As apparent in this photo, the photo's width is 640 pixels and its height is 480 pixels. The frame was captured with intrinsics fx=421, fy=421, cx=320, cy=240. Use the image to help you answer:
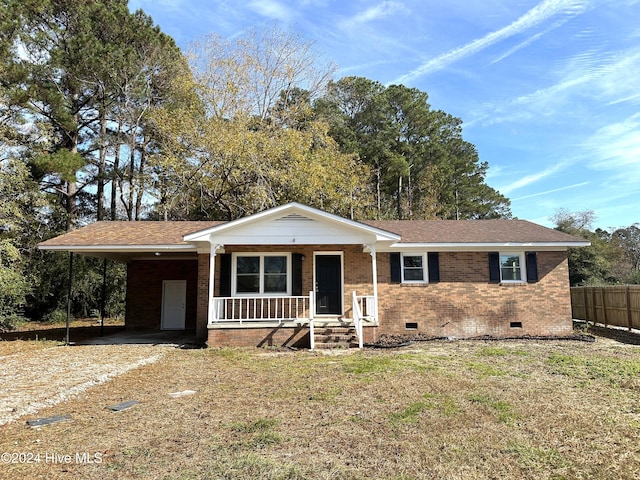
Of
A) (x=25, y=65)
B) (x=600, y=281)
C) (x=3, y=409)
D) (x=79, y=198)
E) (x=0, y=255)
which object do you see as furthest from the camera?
(x=79, y=198)

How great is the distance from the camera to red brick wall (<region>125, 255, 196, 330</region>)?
15.4 meters

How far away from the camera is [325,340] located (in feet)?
37.6

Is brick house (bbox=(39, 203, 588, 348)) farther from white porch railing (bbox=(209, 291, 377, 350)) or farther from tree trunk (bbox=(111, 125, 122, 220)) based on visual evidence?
tree trunk (bbox=(111, 125, 122, 220))

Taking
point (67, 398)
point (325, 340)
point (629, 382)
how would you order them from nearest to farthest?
point (67, 398) < point (629, 382) < point (325, 340)

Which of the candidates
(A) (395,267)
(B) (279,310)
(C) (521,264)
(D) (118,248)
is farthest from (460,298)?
(D) (118,248)

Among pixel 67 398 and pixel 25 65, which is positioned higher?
pixel 25 65

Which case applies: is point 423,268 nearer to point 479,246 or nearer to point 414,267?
point 414,267

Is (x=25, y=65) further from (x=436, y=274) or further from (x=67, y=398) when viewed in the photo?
(x=436, y=274)

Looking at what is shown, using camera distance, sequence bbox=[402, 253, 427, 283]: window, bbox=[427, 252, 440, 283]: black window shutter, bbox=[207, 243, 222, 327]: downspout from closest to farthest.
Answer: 1. bbox=[207, 243, 222, 327]: downspout
2. bbox=[427, 252, 440, 283]: black window shutter
3. bbox=[402, 253, 427, 283]: window

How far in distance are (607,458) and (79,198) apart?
2743cm

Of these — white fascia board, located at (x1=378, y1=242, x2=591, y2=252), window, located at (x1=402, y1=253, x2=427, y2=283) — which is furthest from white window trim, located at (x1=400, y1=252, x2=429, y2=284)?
white fascia board, located at (x1=378, y1=242, x2=591, y2=252)

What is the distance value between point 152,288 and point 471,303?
36.5 ft

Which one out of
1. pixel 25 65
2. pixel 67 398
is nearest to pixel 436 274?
pixel 67 398

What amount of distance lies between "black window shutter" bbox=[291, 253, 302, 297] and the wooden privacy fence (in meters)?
10.4
